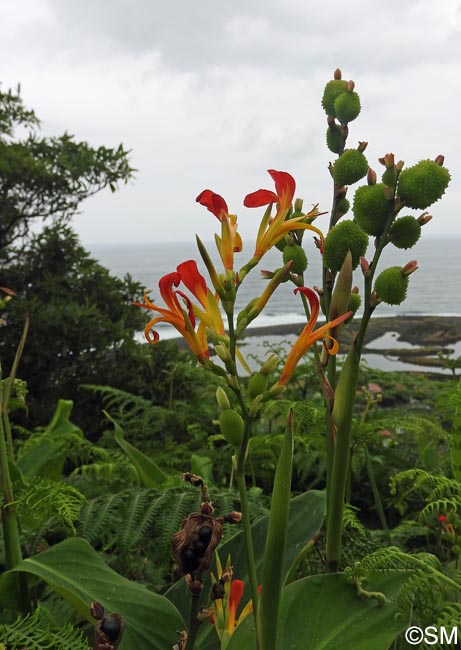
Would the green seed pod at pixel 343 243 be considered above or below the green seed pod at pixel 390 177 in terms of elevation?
below

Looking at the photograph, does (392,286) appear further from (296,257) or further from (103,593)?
(103,593)

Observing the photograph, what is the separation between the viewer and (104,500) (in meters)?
1.13

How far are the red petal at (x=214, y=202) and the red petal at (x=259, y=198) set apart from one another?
3cm

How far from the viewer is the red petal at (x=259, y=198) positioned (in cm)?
64

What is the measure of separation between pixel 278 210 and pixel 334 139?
0.17 metres

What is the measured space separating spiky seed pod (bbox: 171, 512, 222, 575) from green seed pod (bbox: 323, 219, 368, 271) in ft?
0.95

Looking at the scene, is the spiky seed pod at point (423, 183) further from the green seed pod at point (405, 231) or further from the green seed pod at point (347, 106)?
the green seed pod at point (347, 106)

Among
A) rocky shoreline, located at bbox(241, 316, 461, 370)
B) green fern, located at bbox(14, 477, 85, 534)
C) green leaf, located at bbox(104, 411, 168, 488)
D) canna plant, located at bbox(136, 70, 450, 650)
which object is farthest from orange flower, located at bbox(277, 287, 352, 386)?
rocky shoreline, located at bbox(241, 316, 461, 370)

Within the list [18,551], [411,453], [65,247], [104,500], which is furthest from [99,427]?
[18,551]

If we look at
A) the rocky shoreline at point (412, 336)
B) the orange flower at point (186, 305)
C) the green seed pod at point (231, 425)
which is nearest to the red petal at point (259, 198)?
the orange flower at point (186, 305)

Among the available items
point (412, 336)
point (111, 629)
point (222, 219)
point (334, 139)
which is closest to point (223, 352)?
point (222, 219)

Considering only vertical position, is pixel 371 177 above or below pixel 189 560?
above

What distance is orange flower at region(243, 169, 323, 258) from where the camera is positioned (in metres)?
0.64

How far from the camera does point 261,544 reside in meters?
0.77
